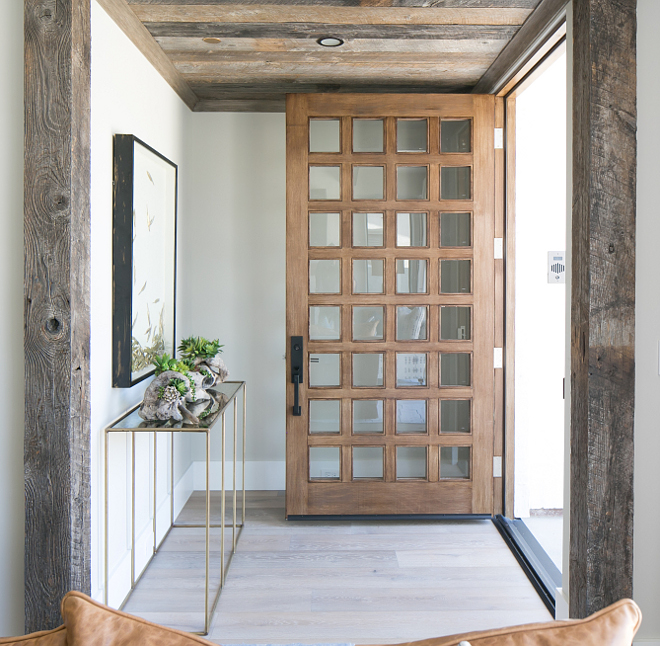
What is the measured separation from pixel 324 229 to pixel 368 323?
594mm

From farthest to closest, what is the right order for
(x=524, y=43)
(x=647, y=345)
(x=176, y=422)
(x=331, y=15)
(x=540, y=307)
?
(x=540, y=307)
(x=524, y=43)
(x=331, y=15)
(x=176, y=422)
(x=647, y=345)

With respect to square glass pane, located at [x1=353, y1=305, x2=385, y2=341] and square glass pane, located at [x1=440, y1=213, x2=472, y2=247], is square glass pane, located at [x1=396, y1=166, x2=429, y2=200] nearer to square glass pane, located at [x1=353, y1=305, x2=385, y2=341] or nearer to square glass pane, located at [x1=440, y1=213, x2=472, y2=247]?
square glass pane, located at [x1=440, y1=213, x2=472, y2=247]

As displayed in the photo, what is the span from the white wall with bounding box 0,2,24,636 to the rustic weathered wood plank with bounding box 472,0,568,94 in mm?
1928

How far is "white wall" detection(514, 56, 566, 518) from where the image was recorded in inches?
125

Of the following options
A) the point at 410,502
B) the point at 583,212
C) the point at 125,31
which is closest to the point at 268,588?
the point at 410,502

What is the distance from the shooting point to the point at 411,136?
312cm

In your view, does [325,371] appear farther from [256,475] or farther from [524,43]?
[524,43]

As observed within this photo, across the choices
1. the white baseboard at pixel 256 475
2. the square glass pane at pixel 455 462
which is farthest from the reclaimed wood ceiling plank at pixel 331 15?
the white baseboard at pixel 256 475

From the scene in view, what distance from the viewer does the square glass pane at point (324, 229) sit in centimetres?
311

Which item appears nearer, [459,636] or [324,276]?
[459,636]

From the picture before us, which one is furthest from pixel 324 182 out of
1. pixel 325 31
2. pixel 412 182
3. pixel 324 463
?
pixel 324 463

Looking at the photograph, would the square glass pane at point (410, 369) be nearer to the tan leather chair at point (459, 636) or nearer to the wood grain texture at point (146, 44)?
the wood grain texture at point (146, 44)

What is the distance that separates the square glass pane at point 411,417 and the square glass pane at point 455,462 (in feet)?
0.60

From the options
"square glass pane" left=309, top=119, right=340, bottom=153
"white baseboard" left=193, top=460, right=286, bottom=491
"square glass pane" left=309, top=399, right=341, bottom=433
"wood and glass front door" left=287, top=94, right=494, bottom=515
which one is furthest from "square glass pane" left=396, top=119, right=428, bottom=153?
"white baseboard" left=193, top=460, right=286, bottom=491
